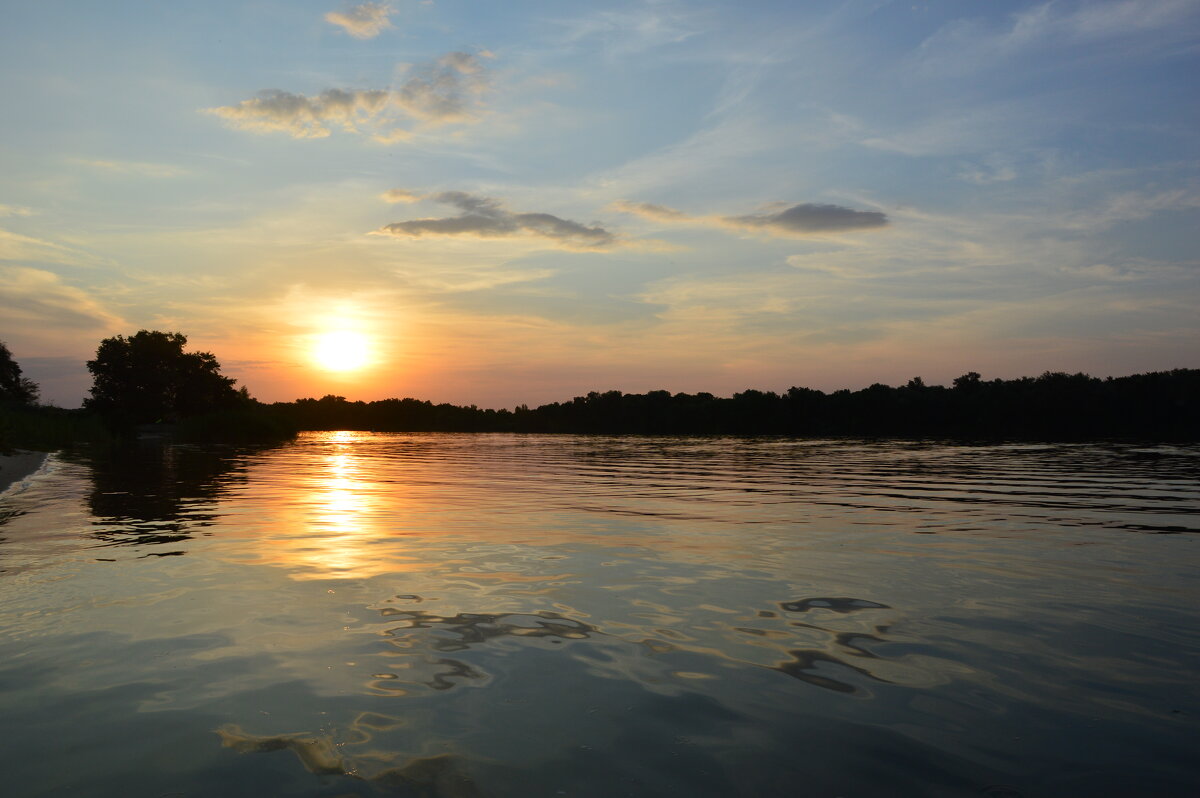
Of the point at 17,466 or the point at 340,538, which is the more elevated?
the point at 17,466

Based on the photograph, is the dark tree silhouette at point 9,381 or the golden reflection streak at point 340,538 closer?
the golden reflection streak at point 340,538

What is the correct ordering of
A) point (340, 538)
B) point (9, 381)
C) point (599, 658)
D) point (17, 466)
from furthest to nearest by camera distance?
1. point (9, 381)
2. point (17, 466)
3. point (340, 538)
4. point (599, 658)

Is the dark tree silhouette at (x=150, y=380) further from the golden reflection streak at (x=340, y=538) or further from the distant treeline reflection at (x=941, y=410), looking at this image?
the golden reflection streak at (x=340, y=538)

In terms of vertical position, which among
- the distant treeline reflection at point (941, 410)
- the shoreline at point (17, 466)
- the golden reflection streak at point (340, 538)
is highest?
the distant treeline reflection at point (941, 410)

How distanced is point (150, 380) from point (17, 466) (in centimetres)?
7565

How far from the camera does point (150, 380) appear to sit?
102562 mm

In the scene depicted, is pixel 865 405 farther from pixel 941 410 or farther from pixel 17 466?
pixel 17 466

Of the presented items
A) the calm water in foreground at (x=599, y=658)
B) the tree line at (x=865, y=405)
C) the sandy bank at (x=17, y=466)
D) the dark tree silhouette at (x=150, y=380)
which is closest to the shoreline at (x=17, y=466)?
the sandy bank at (x=17, y=466)

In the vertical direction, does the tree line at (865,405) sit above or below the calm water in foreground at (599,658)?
above

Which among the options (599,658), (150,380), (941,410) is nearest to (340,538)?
(599,658)

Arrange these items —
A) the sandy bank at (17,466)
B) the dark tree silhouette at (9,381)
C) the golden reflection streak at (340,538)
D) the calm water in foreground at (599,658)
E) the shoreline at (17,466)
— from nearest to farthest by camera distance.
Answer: the calm water in foreground at (599,658) → the golden reflection streak at (340,538) → the shoreline at (17,466) → the sandy bank at (17,466) → the dark tree silhouette at (9,381)

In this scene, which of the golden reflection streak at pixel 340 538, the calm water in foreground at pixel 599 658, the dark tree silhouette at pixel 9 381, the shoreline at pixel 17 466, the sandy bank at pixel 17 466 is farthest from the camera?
the dark tree silhouette at pixel 9 381

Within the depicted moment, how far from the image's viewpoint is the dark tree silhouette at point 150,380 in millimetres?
100875

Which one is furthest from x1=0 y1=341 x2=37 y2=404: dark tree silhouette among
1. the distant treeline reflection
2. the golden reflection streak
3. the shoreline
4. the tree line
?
the golden reflection streak
